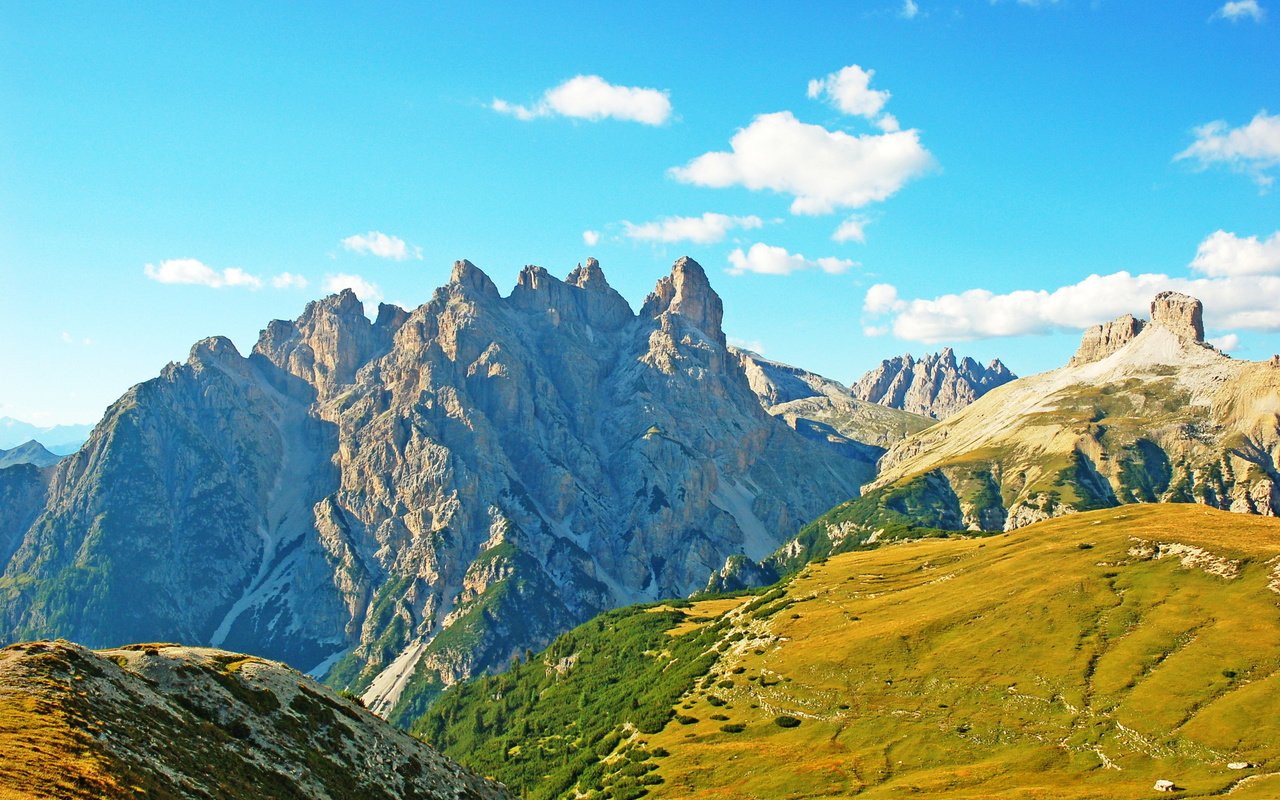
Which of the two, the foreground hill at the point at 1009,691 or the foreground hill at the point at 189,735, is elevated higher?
the foreground hill at the point at 189,735

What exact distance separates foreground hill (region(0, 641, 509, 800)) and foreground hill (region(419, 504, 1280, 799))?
50.0 m

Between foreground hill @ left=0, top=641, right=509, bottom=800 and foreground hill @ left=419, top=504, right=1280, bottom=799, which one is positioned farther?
foreground hill @ left=419, top=504, right=1280, bottom=799

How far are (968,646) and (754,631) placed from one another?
59836 millimetres

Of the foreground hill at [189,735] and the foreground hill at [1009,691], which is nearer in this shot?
the foreground hill at [189,735]

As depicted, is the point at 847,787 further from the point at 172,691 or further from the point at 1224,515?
the point at 1224,515

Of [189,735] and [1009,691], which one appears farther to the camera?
[1009,691]

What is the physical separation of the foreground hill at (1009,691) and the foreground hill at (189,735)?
49958 mm

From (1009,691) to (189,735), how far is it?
10526cm

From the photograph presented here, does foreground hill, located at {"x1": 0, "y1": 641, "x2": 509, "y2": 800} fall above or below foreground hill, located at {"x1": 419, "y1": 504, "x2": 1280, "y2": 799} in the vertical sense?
above

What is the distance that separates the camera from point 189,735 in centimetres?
6147

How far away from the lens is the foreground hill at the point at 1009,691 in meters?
98.1

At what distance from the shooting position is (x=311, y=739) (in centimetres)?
7406

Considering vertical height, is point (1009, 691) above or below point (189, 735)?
below

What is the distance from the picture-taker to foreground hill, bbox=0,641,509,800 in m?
47.1
